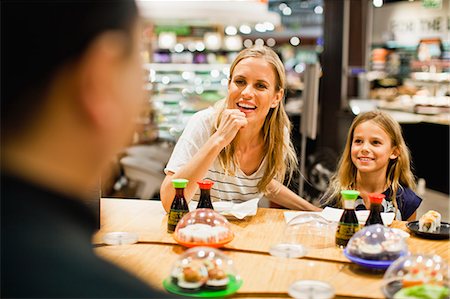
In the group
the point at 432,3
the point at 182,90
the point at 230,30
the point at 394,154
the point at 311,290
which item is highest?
the point at 230,30

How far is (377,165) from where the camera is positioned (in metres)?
3.13

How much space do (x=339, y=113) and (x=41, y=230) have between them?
7513 mm

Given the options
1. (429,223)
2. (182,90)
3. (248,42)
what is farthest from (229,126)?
(248,42)

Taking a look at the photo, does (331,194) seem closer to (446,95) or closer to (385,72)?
(446,95)

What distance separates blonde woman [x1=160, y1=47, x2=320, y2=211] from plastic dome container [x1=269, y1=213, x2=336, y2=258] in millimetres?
646

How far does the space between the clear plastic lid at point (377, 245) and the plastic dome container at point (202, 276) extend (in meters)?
0.47

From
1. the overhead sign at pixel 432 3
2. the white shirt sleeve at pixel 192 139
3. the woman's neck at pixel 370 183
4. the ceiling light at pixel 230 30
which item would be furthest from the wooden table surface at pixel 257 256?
the ceiling light at pixel 230 30

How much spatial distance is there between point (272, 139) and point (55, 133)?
255 cm

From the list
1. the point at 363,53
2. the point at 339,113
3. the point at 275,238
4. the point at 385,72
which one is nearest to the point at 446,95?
the point at 385,72

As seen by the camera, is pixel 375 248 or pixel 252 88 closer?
pixel 375 248

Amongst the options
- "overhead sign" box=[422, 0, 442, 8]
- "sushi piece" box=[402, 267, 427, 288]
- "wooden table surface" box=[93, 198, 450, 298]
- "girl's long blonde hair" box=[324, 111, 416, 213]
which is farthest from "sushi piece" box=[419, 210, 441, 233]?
"overhead sign" box=[422, 0, 442, 8]

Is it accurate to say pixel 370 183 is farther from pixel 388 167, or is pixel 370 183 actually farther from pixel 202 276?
pixel 202 276

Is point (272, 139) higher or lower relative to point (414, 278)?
higher

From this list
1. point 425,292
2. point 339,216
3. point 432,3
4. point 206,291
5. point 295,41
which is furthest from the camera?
point 295,41
